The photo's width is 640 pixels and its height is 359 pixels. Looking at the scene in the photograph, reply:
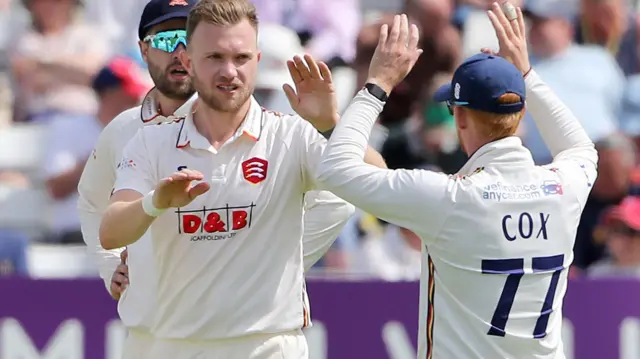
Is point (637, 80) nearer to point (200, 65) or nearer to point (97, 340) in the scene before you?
point (97, 340)

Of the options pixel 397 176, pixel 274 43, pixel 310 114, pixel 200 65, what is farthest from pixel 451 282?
pixel 274 43

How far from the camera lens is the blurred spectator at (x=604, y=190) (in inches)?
312

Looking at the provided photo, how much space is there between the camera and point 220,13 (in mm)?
3945

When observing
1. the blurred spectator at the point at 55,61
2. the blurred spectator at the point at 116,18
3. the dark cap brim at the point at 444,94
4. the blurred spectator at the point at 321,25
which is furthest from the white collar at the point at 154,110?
the blurred spectator at the point at 116,18

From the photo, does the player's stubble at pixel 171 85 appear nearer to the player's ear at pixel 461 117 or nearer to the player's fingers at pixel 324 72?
the player's fingers at pixel 324 72

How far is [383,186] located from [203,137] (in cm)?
65

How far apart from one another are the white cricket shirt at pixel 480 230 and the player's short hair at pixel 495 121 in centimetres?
4

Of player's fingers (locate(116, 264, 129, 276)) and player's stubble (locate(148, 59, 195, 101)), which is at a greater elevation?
player's stubble (locate(148, 59, 195, 101))

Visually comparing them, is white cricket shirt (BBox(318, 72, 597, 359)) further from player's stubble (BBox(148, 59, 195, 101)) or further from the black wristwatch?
player's stubble (BBox(148, 59, 195, 101))

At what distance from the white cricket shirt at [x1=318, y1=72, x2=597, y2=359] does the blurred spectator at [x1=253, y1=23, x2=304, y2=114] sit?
431 cm

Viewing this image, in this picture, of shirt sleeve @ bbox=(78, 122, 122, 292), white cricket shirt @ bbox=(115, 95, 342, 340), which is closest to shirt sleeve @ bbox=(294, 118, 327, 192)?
white cricket shirt @ bbox=(115, 95, 342, 340)

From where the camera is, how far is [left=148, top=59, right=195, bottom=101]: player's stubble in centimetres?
449

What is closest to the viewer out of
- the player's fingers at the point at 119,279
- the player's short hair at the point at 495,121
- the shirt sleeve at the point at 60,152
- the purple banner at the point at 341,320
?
the player's short hair at the point at 495,121

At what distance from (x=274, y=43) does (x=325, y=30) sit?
613 mm
